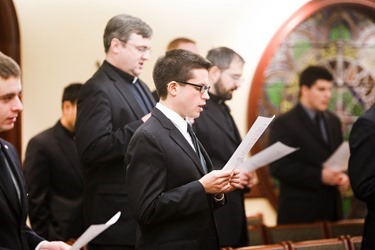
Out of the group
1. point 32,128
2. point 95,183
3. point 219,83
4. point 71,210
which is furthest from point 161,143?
point 32,128

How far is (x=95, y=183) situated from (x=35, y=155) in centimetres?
109

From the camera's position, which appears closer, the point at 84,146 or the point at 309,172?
the point at 84,146

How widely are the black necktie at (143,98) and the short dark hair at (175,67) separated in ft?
2.62

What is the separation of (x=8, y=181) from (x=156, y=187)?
0.62m

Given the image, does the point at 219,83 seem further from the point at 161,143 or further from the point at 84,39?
the point at 84,39

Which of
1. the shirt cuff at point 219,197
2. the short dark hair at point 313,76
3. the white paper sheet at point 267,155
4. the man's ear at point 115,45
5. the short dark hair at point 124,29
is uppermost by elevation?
the short dark hair at point 124,29

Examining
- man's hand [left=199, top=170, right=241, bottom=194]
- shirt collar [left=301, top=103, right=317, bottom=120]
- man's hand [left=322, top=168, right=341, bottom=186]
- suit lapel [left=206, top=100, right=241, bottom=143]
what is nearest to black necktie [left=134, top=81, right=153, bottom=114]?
suit lapel [left=206, top=100, right=241, bottom=143]

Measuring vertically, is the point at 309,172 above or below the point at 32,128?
below

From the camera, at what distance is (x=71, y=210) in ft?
16.7

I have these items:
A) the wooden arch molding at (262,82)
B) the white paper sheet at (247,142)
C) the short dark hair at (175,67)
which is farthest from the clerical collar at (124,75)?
the wooden arch molding at (262,82)

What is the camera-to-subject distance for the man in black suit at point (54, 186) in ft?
16.5

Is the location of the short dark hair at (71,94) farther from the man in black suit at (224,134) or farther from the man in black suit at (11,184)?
the man in black suit at (11,184)

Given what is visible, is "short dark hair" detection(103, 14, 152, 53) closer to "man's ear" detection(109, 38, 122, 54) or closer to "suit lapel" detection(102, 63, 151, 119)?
"man's ear" detection(109, 38, 122, 54)

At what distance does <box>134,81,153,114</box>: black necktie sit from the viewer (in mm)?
4305
